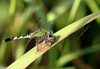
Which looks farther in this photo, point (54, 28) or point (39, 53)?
point (54, 28)

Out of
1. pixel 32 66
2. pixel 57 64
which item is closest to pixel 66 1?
pixel 57 64

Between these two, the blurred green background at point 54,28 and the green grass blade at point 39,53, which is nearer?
the green grass blade at point 39,53

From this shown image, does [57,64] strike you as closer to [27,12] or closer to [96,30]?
A: [96,30]

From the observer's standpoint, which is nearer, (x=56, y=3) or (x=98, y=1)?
(x=98, y=1)

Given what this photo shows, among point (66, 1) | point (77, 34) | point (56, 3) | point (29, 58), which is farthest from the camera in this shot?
point (56, 3)

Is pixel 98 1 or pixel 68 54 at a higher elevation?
pixel 98 1

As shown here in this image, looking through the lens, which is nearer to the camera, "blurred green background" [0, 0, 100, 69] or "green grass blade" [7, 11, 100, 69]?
"green grass blade" [7, 11, 100, 69]

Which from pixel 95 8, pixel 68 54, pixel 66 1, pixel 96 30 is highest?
pixel 66 1

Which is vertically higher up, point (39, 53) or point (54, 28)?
point (54, 28)
